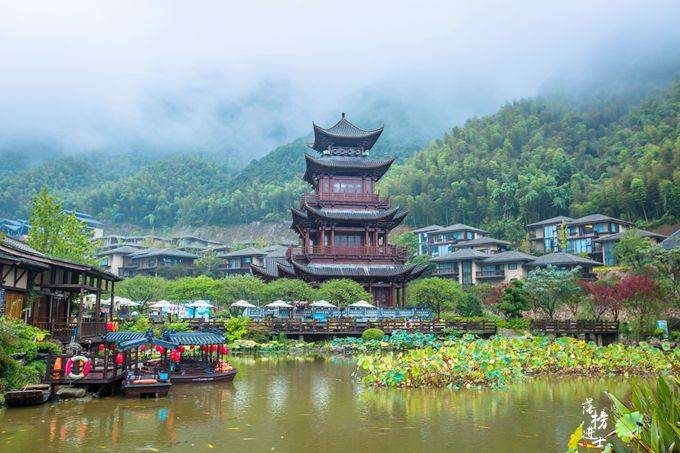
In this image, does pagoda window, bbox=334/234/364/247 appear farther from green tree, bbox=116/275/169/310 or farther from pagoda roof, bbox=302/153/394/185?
green tree, bbox=116/275/169/310

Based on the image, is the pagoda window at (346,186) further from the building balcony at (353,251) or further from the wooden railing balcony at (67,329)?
the wooden railing balcony at (67,329)

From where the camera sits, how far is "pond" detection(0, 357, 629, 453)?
36.4 feet

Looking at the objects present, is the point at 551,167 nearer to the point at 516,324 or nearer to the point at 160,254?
the point at 516,324

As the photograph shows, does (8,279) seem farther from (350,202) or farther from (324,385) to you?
(350,202)

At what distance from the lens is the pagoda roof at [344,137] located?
1841 inches

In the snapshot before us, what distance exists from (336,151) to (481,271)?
27.0 meters

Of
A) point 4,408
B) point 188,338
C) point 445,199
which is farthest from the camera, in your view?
point 445,199

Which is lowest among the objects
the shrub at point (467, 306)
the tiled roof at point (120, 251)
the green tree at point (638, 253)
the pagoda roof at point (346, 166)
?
the shrub at point (467, 306)

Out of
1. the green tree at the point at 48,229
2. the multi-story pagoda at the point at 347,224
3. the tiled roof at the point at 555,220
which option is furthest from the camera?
the tiled roof at the point at 555,220

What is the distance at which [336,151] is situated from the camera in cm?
4797

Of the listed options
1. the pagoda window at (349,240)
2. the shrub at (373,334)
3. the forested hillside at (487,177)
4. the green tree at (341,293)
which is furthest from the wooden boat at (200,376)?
the forested hillside at (487,177)

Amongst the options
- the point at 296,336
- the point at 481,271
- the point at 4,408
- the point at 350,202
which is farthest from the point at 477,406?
the point at 481,271

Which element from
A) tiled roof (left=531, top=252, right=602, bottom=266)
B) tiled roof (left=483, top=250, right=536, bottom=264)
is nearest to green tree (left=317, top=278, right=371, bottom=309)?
tiled roof (left=531, top=252, right=602, bottom=266)

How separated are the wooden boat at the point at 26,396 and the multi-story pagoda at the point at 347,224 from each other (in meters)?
27.2
